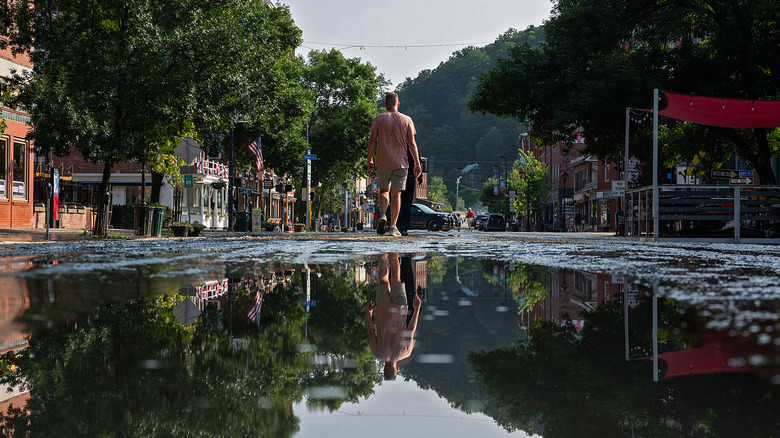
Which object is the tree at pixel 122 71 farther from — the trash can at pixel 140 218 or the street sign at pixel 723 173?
the street sign at pixel 723 173

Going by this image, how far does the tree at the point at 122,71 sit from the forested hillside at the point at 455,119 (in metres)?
112

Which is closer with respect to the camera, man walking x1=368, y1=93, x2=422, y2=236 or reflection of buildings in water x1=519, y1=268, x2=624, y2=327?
reflection of buildings in water x1=519, y1=268, x2=624, y2=327

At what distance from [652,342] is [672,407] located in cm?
111

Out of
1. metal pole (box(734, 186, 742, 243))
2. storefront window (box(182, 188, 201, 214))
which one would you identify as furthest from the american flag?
metal pole (box(734, 186, 742, 243))

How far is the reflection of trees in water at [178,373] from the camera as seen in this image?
1.96 metres

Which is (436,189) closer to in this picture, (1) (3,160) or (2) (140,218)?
(1) (3,160)

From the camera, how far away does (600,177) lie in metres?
79.0

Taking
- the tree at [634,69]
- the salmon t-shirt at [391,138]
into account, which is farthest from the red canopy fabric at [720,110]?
the salmon t-shirt at [391,138]

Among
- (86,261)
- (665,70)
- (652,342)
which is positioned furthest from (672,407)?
(665,70)

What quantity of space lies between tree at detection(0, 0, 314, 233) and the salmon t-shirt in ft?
30.8

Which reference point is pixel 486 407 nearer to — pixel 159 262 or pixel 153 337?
pixel 153 337

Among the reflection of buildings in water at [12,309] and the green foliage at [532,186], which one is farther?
the green foliage at [532,186]

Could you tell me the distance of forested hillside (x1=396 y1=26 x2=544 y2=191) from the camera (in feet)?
456

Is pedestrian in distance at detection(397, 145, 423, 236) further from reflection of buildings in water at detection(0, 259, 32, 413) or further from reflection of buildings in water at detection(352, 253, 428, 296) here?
reflection of buildings in water at detection(0, 259, 32, 413)
